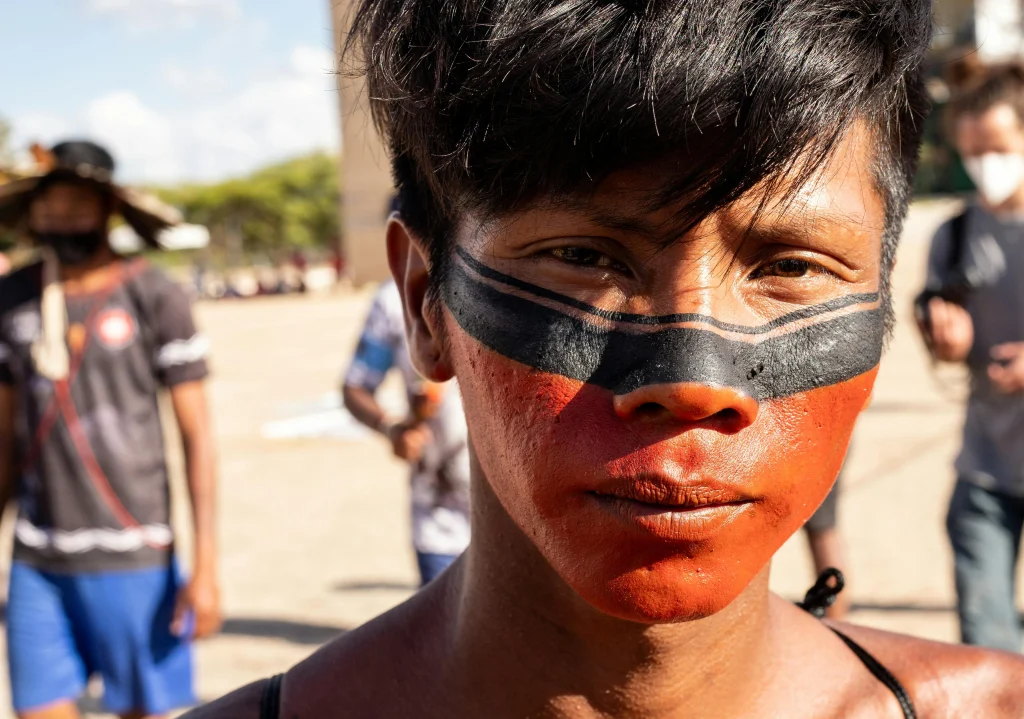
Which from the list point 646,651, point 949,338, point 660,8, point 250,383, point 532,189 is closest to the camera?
point 660,8

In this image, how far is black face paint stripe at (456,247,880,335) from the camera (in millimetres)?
1370

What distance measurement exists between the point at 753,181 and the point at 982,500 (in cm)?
321

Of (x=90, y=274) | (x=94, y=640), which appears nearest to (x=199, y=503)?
(x=94, y=640)

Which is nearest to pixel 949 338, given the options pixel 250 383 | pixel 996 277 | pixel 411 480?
pixel 996 277

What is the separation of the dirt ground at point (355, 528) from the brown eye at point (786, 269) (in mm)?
4811

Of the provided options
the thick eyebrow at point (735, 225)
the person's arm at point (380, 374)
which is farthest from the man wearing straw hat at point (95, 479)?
the thick eyebrow at point (735, 225)

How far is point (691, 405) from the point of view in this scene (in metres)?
1.32

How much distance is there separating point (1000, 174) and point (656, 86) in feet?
10.9

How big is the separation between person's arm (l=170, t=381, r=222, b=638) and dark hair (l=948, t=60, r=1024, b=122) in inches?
124

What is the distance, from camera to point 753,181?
1371mm

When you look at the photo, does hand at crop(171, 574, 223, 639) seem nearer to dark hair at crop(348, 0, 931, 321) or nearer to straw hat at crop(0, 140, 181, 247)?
straw hat at crop(0, 140, 181, 247)

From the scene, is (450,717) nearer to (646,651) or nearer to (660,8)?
(646,651)

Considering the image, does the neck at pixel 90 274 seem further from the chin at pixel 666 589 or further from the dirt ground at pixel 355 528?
the chin at pixel 666 589

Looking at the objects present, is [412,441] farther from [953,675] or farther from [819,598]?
[953,675]
